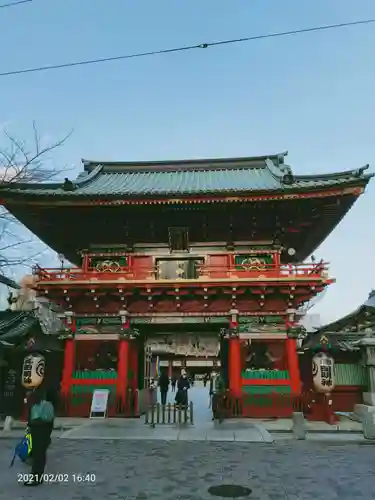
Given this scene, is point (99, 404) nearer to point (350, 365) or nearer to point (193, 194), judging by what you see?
point (193, 194)

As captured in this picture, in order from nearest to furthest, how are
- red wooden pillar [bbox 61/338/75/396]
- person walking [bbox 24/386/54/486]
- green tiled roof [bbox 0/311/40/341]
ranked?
person walking [bbox 24/386/54/486]
red wooden pillar [bbox 61/338/75/396]
green tiled roof [bbox 0/311/40/341]

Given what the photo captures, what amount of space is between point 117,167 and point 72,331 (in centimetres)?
1239

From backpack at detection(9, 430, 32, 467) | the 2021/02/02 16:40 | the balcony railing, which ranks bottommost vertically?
the 2021/02/02 16:40

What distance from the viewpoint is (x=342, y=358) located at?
19.5 m

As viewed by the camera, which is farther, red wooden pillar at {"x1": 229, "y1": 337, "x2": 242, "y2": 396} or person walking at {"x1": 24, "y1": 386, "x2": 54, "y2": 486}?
red wooden pillar at {"x1": 229, "y1": 337, "x2": 242, "y2": 396}

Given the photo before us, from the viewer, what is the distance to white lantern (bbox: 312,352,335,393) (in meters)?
16.8

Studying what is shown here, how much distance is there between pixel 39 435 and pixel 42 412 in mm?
424

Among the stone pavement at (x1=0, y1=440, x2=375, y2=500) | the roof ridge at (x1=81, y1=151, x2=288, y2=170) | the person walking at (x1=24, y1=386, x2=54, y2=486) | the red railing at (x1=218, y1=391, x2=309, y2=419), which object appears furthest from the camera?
the roof ridge at (x1=81, y1=151, x2=288, y2=170)

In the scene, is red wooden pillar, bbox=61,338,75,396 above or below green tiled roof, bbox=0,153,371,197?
below

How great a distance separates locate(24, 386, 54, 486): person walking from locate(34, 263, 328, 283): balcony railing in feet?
32.8

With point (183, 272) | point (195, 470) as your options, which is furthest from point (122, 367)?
point (195, 470)

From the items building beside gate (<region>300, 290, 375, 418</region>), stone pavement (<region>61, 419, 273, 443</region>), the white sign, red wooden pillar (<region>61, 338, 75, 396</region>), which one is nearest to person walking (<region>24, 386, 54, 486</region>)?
stone pavement (<region>61, 419, 273, 443</region>)

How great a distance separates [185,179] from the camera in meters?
25.0

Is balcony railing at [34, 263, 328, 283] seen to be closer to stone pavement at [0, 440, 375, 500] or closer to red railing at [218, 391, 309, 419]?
red railing at [218, 391, 309, 419]
